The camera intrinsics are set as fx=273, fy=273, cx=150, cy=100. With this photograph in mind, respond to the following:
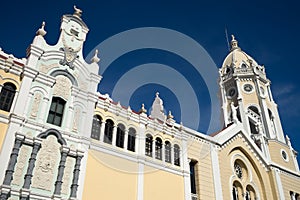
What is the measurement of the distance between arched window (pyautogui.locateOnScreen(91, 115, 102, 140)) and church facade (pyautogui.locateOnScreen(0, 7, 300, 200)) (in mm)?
69

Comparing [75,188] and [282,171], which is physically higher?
[282,171]

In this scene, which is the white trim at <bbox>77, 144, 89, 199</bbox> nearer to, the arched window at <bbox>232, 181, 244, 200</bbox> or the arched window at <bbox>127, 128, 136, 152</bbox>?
the arched window at <bbox>127, 128, 136, 152</bbox>

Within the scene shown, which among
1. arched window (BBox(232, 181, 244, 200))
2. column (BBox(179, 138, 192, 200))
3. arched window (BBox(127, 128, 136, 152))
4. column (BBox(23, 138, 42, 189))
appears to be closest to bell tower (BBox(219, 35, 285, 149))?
arched window (BBox(232, 181, 244, 200))

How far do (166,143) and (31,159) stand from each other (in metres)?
10.6

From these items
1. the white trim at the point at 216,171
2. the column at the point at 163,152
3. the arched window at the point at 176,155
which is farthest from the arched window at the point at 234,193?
the column at the point at 163,152

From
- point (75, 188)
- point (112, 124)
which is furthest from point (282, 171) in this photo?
point (75, 188)

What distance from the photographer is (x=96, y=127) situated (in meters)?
18.4

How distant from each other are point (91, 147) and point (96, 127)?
169cm

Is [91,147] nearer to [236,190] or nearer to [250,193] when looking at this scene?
[236,190]

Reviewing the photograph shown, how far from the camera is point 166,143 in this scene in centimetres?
2175

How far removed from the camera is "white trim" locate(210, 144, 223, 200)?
72.0 feet

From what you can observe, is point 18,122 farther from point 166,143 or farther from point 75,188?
point 166,143

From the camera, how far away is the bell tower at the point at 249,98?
37.1 m

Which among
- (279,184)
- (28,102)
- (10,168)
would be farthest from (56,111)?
(279,184)
